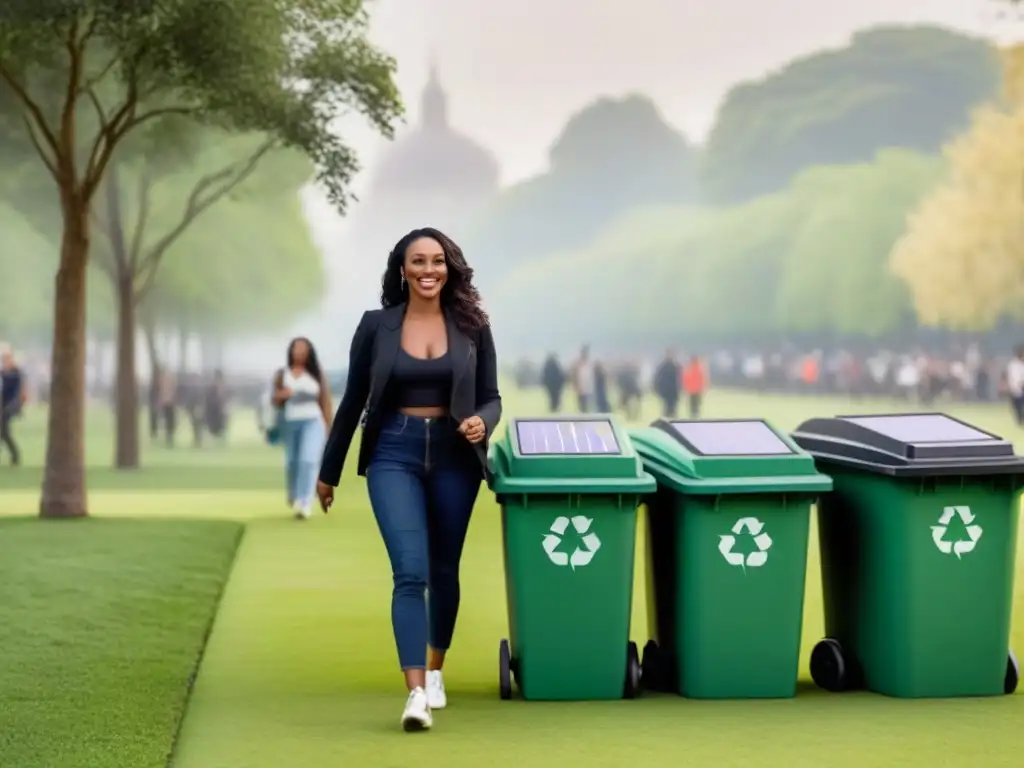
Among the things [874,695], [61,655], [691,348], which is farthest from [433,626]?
[691,348]

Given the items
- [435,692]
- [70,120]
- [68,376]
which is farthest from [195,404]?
[435,692]

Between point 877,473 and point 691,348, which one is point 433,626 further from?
point 691,348

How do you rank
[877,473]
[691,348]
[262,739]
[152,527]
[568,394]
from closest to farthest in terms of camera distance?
[262,739] < [877,473] < [152,527] < [568,394] < [691,348]

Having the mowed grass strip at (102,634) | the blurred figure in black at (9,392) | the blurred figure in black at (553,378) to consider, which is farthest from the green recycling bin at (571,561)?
the blurred figure in black at (553,378)

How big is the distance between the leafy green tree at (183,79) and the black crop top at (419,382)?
10.1 metres

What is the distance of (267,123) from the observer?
18.4 meters

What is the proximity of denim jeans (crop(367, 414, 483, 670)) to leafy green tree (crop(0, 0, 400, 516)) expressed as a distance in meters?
10.2

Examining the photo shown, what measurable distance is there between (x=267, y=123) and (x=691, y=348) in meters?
73.9

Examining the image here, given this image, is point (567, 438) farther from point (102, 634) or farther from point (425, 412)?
point (102, 634)

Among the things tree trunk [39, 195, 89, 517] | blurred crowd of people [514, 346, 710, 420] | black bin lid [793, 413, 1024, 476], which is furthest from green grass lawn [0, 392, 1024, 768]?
blurred crowd of people [514, 346, 710, 420]

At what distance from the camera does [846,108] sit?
407 ft

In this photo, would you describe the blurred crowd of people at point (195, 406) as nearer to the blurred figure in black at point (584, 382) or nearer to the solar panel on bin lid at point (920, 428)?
the blurred figure in black at point (584, 382)

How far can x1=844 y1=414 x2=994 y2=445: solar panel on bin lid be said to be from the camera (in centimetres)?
735

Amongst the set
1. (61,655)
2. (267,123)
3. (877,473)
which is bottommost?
(61,655)
